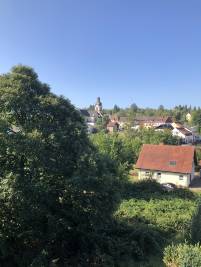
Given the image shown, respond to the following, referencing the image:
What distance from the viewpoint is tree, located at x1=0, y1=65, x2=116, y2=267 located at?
1378cm

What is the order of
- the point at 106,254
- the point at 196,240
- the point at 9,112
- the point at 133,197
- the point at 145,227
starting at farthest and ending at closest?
the point at 133,197 < the point at 145,227 < the point at 196,240 < the point at 106,254 < the point at 9,112

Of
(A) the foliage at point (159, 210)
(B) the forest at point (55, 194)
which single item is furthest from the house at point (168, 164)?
(B) the forest at point (55, 194)

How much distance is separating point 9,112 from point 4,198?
12.3ft

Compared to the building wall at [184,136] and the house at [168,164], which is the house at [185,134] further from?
the house at [168,164]

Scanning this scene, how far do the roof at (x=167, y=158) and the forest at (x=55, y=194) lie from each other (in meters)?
22.3

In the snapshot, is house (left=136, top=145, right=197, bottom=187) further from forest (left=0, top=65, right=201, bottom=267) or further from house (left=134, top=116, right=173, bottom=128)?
house (left=134, top=116, right=173, bottom=128)

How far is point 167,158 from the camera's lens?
40688 millimetres

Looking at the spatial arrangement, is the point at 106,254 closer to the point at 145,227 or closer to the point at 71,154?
the point at 145,227

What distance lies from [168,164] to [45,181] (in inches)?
1095

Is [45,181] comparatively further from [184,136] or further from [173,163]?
[184,136]

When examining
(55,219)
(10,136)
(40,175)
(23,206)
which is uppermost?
(10,136)

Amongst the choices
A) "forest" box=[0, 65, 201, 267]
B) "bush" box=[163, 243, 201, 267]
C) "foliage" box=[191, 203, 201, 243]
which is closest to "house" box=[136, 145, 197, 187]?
"foliage" box=[191, 203, 201, 243]

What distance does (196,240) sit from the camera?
56.4 feet

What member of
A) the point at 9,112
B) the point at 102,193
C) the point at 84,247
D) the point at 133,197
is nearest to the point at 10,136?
the point at 9,112
